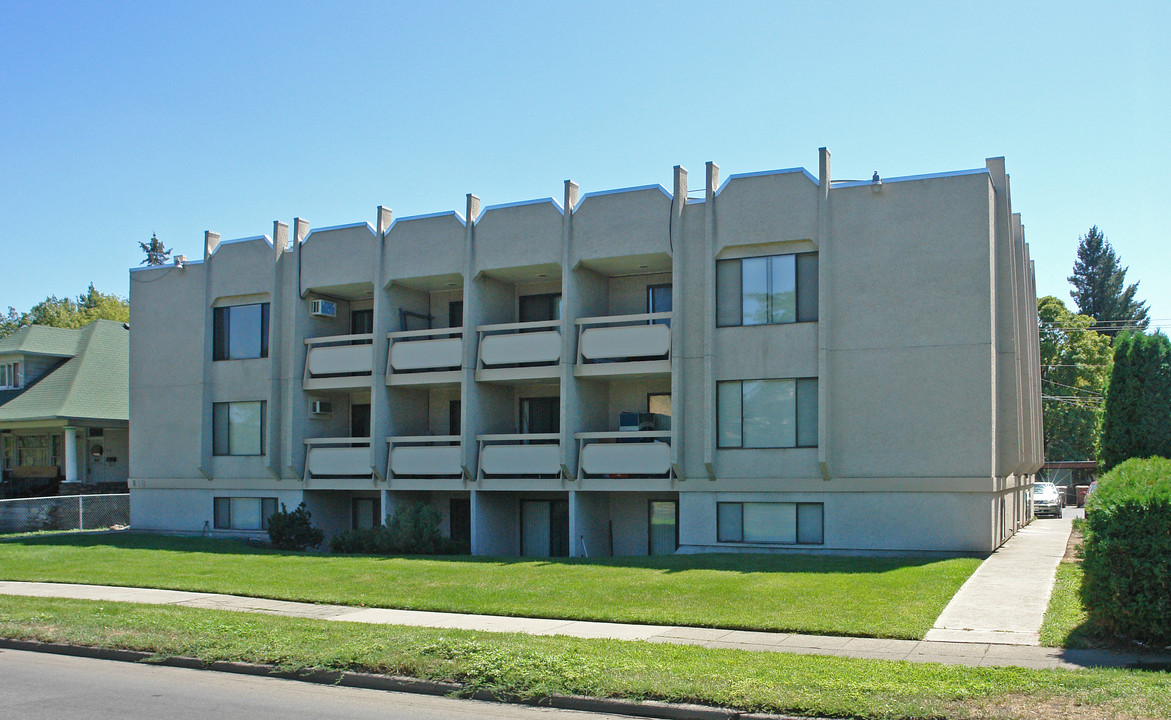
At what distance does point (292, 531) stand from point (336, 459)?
2.32 metres

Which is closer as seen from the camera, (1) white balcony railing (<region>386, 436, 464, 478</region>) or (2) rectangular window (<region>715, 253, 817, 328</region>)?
(2) rectangular window (<region>715, 253, 817, 328</region>)

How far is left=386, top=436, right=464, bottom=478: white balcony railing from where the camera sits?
27.2 meters

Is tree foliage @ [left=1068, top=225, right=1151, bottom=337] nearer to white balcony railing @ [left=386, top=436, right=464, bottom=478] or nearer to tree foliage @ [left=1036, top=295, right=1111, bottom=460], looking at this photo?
tree foliage @ [left=1036, top=295, right=1111, bottom=460]

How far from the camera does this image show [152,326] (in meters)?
32.8

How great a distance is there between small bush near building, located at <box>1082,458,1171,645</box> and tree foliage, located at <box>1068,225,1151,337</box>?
88357 mm

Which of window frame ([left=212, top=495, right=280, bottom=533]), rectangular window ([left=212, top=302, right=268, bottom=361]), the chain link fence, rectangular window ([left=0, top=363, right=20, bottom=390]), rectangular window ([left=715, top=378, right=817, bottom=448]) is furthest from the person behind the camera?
rectangular window ([left=0, top=363, right=20, bottom=390])

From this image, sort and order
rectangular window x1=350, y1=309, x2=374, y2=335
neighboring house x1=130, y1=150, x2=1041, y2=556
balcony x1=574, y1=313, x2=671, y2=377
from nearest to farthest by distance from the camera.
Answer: neighboring house x1=130, y1=150, x2=1041, y2=556, balcony x1=574, y1=313, x2=671, y2=377, rectangular window x1=350, y1=309, x2=374, y2=335

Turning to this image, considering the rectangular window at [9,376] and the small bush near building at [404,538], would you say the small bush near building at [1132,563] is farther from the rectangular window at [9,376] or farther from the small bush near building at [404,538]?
the rectangular window at [9,376]

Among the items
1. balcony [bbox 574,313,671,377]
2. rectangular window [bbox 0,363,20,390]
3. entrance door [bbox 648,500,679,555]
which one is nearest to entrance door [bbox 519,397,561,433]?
balcony [bbox 574,313,671,377]

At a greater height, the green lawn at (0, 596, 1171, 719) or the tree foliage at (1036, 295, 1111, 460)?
the tree foliage at (1036, 295, 1111, 460)

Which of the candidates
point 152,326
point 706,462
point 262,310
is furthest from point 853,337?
point 152,326

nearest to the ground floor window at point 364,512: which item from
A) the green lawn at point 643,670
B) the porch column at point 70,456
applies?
the porch column at point 70,456

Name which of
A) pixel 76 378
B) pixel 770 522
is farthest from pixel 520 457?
pixel 76 378

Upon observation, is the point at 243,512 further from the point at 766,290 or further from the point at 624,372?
the point at 766,290
